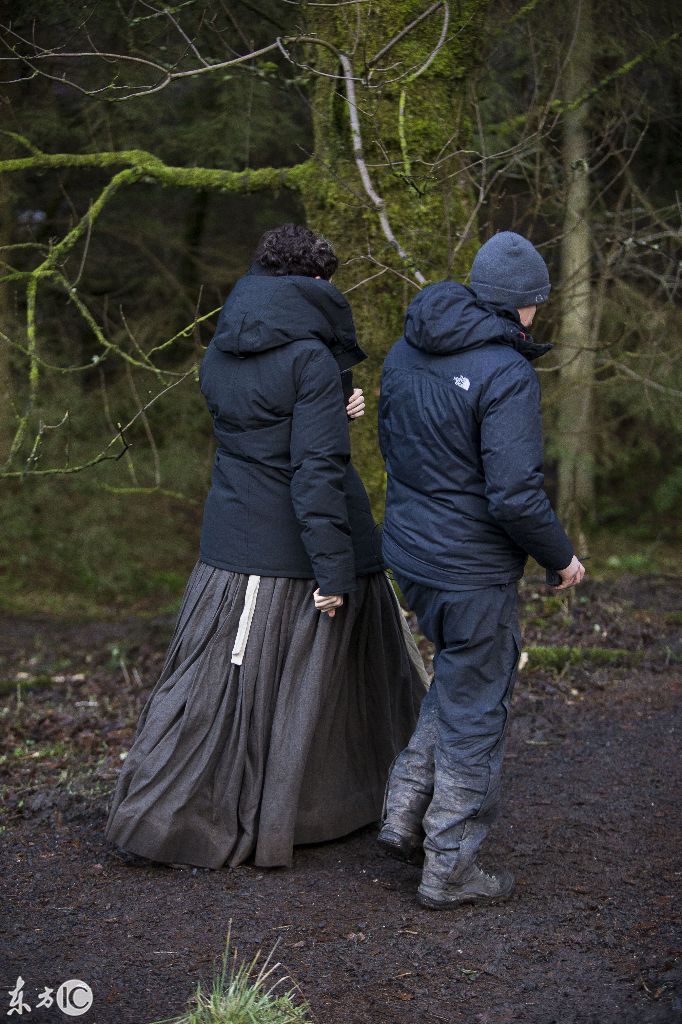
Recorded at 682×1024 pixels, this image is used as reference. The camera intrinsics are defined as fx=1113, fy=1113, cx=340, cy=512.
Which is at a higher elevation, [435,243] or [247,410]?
[435,243]

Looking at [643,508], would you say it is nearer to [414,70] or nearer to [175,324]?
[175,324]

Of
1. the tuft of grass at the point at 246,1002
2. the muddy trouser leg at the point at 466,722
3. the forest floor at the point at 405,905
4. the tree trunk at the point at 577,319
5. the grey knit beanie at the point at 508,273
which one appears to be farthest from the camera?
the tree trunk at the point at 577,319

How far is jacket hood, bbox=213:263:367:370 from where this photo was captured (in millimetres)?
3502

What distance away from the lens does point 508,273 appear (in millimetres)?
3209

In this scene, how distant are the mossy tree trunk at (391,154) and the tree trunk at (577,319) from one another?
1229mm

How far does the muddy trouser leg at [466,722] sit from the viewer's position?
3.31m

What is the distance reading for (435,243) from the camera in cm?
576

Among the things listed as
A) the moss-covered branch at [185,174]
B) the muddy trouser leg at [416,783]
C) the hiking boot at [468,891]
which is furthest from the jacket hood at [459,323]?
the moss-covered branch at [185,174]

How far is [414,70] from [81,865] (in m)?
3.81

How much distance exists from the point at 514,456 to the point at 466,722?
84cm

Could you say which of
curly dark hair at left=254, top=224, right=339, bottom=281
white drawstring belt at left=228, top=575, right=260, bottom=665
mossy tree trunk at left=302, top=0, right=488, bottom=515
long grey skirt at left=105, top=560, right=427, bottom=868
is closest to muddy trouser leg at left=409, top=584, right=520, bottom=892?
long grey skirt at left=105, top=560, right=427, bottom=868

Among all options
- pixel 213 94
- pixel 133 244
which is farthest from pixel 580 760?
pixel 133 244

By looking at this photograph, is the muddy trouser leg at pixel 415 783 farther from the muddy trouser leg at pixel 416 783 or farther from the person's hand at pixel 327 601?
the person's hand at pixel 327 601

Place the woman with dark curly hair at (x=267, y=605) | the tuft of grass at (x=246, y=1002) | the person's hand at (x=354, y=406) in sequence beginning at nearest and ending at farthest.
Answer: the tuft of grass at (x=246, y=1002) → the woman with dark curly hair at (x=267, y=605) → the person's hand at (x=354, y=406)
